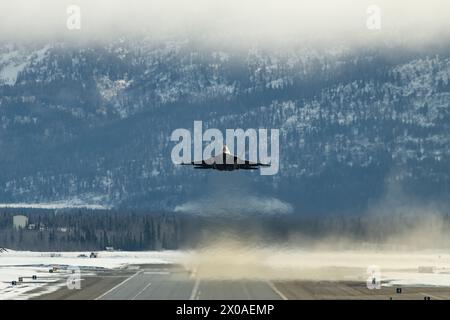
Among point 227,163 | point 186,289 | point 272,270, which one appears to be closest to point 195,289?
point 186,289

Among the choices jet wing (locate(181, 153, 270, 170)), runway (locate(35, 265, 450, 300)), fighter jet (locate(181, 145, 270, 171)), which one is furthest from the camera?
fighter jet (locate(181, 145, 270, 171))

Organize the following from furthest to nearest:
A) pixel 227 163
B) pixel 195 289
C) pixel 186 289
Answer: pixel 227 163 < pixel 186 289 < pixel 195 289

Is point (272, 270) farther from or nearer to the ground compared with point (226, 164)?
nearer to the ground

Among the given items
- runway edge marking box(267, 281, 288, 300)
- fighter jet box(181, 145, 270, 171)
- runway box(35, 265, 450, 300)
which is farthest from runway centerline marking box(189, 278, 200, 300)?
fighter jet box(181, 145, 270, 171)

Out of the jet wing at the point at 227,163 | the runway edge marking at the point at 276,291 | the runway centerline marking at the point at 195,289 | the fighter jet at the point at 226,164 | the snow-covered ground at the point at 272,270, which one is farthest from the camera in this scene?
the fighter jet at the point at 226,164

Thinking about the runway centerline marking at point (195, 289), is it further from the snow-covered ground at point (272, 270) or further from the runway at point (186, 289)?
the snow-covered ground at point (272, 270)

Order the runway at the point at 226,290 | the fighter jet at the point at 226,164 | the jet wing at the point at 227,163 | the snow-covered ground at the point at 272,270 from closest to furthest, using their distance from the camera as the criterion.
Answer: the runway at the point at 226,290 < the snow-covered ground at the point at 272,270 < the jet wing at the point at 227,163 < the fighter jet at the point at 226,164

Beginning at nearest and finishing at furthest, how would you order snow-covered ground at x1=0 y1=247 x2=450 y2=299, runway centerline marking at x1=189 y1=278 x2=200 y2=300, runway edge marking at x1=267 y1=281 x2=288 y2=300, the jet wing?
runway centerline marking at x1=189 y1=278 x2=200 y2=300 < runway edge marking at x1=267 y1=281 x2=288 y2=300 < snow-covered ground at x1=0 y1=247 x2=450 y2=299 < the jet wing

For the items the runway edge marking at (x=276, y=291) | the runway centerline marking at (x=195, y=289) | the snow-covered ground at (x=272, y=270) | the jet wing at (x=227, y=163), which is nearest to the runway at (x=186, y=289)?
the runway centerline marking at (x=195, y=289)

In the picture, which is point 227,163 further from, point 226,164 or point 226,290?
point 226,290

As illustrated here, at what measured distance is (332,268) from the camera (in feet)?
584

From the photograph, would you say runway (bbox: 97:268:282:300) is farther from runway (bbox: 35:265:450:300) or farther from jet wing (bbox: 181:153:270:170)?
jet wing (bbox: 181:153:270:170)

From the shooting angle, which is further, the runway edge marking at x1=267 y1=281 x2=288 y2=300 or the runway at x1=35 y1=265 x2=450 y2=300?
the runway at x1=35 y1=265 x2=450 y2=300

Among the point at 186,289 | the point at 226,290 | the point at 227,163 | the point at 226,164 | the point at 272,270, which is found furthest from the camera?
the point at 272,270
